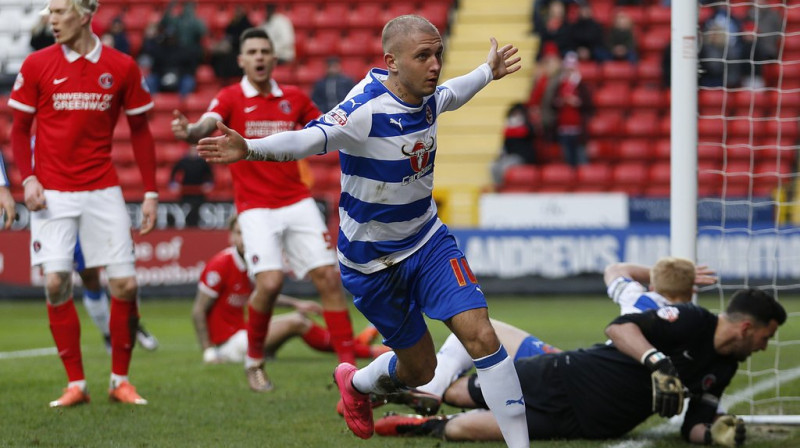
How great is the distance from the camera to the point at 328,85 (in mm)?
19094

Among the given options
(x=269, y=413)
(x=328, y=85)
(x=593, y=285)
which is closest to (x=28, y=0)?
(x=328, y=85)

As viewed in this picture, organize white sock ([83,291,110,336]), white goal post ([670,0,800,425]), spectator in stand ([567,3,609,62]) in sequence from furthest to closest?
spectator in stand ([567,3,609,62]), white sock ([83,291,110,336]), white goal post ([670,0,800,425])

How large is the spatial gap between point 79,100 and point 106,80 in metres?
0.22

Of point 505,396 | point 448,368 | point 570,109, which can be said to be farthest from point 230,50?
point 505,396

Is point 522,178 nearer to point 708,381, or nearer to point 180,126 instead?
point 180,126

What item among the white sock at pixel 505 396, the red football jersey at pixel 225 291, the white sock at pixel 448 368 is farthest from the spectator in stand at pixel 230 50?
the white sock at pixel 505 396

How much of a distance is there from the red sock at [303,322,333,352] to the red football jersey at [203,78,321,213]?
184 centimetres

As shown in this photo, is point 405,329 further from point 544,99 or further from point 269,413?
point 544,99

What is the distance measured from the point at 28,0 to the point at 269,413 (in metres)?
17.4

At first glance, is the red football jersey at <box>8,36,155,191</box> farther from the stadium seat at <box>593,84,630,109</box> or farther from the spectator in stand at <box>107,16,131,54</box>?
the stadium seat at <box>593,84,630,109</box>

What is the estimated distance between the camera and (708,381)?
6.02 meters

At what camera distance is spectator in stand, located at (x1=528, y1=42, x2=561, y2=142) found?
1914 cm

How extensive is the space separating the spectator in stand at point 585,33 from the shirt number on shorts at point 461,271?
605 inches

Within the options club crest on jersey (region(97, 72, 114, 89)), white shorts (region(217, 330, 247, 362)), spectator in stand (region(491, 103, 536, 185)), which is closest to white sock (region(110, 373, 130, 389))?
club crest on jersey (region(97, 72, 114, 89))
